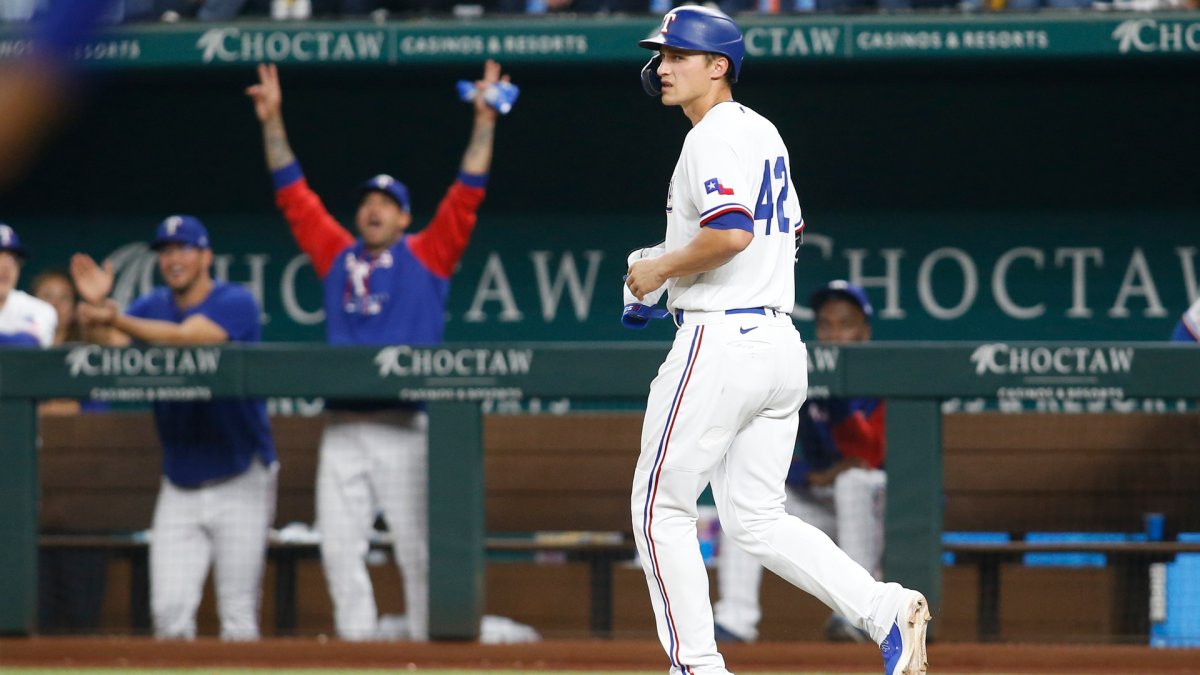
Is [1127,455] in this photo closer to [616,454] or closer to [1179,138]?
[616,454]

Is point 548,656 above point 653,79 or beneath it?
beneath

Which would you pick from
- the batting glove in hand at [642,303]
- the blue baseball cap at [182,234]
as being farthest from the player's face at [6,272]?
the batting glove in hand at [642,303]

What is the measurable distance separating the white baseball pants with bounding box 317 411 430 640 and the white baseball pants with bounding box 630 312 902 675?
1.95 meters

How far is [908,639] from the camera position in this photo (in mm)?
3877

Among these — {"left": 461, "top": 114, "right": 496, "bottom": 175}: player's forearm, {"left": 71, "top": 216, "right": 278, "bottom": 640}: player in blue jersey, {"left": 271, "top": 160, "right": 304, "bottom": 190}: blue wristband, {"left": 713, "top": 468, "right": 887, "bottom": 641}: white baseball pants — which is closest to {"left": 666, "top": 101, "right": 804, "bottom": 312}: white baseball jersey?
{"left": 713, "top": 468, "right": 887, "bottom": 641}: white baseball pants

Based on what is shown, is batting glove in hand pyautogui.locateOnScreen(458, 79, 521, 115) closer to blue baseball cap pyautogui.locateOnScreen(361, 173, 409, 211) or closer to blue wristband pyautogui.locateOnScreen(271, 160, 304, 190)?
blue baseball cap pyautogui.locateOnScreen(361, 173, 409, 211)

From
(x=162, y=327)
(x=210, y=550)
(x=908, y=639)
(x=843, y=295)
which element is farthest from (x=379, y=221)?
(x=908, y=639)

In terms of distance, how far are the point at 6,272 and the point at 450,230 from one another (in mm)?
1896

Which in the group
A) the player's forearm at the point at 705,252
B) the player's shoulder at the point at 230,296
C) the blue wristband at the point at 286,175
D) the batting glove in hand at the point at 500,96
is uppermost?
the batting glove in hand at the point at 500,96

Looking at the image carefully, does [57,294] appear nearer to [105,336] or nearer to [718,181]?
[105,336]

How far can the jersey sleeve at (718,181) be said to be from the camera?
3816mm

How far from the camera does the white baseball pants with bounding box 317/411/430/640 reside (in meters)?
5.77

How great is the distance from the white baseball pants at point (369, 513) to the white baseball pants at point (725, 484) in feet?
6.40

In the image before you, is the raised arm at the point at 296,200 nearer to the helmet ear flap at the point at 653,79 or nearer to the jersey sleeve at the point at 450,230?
the jersey sleeve at the point at 450,230
